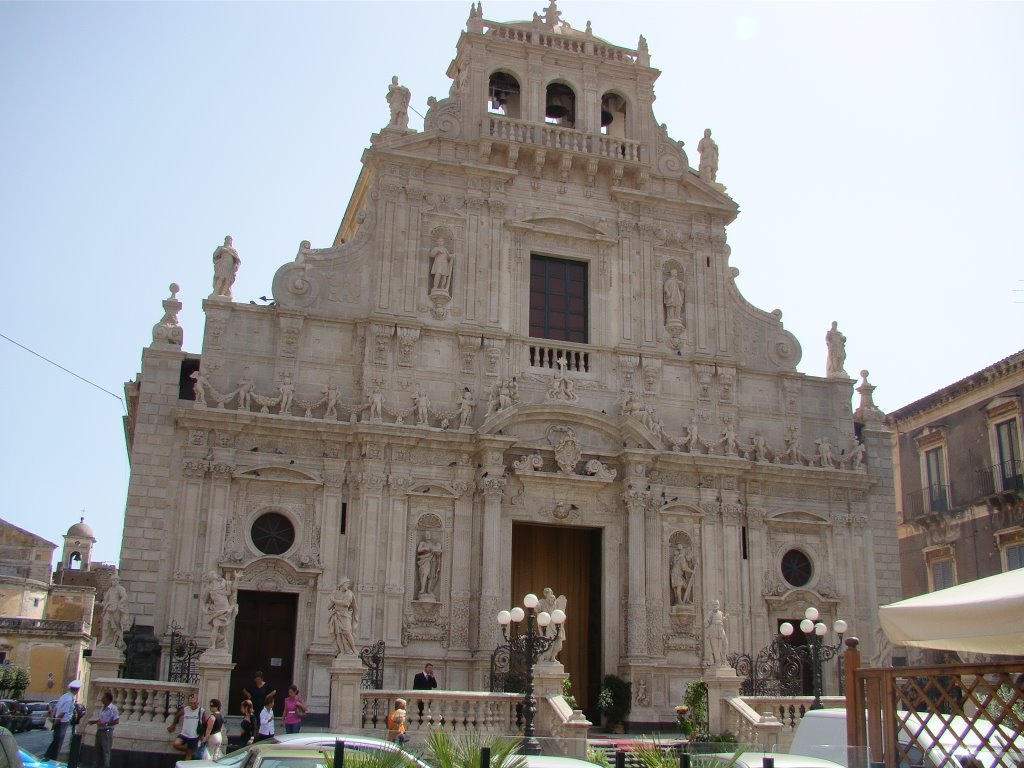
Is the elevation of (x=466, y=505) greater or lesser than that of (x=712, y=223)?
lesser

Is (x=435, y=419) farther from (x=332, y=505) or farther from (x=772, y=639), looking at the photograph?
(x=772, y=639)

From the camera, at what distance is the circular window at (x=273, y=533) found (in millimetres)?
22688

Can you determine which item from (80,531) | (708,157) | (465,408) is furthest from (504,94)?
(80,531)

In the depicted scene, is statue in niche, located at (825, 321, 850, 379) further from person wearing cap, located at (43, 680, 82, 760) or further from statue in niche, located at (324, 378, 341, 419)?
person wearing cap, located at (43, 680, 82, 760)

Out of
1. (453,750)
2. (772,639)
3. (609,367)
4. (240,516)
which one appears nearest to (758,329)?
(609,367)

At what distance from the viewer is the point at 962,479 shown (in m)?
33.2

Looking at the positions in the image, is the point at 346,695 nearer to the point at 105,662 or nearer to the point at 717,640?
the point at 105,662

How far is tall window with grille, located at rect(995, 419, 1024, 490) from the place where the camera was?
30.6 meters

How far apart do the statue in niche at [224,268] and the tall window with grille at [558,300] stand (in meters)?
6.87

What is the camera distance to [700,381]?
26328 millimetres

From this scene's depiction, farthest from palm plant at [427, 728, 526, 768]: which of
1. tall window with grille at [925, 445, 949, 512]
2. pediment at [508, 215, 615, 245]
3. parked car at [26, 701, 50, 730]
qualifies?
parked car at [26, 701, 50, 730]

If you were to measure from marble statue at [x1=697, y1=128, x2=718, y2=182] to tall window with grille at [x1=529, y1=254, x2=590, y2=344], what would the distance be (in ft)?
14.3

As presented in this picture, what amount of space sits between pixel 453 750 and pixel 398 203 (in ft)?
60.2

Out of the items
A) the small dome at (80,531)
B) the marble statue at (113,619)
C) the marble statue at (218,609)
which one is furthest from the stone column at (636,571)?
the small dome at (80,531)
